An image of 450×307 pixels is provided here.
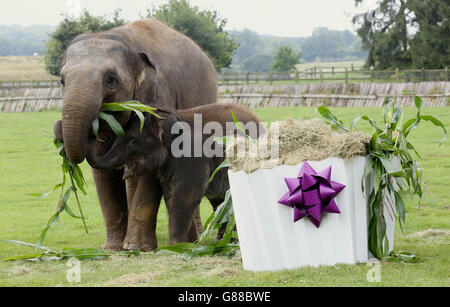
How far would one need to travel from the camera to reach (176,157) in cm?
→ 839

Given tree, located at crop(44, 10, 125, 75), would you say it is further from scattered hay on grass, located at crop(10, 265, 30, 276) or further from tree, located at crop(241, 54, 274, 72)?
Result: tree, located at crop(241, 54, 274, 72)

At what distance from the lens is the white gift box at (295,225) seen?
6.11 metres

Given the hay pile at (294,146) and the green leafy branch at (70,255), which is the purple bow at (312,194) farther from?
the green leafy branch at (70,255)

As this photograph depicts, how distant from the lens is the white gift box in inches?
241

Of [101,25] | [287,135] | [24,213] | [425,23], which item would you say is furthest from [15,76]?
[287,135]

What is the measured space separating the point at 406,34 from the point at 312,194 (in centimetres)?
5086

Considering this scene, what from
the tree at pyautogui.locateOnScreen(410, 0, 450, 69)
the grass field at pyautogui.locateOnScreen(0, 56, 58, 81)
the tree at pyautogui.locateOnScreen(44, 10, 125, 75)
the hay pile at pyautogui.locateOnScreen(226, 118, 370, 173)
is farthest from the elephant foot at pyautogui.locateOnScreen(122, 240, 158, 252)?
the grass field at pyautogui.locateOnScreen(0, 56, 58, 81)

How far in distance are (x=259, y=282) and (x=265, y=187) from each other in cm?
83

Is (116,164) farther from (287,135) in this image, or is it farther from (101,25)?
(101,25)

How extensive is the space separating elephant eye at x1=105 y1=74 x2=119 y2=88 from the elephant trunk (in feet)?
1.32

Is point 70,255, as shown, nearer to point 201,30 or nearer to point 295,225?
point 295,225

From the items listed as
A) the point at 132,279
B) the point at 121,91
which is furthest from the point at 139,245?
the point at 132,279

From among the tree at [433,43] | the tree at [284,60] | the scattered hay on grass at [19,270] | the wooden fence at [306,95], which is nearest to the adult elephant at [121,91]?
the scattered hay on grass at [19,270]
